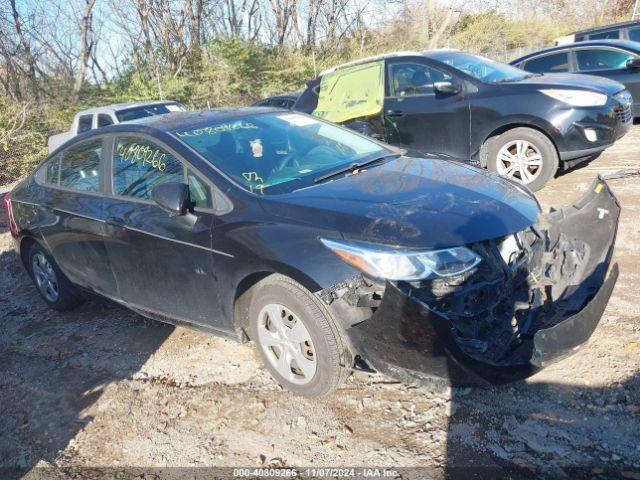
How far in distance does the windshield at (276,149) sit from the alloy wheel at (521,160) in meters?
2.71

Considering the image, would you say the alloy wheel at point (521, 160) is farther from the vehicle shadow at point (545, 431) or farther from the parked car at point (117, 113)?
the parked car at point (117, 113)

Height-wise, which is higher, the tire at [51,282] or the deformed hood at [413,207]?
the deformed hood at [413,207]

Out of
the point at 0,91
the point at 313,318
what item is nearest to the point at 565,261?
the point at 313,318

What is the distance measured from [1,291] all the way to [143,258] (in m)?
3.06

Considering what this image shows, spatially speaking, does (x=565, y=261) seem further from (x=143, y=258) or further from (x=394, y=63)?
(x=394, y=63)

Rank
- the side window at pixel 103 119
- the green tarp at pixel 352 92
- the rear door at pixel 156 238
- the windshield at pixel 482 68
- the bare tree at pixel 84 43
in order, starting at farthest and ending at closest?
the bare tree at pixel 84 43
the side window at pixel 103 119
the green tarp at pixel 352 92
the windshield at pixel 482 68
the rear door at pixel 156 238

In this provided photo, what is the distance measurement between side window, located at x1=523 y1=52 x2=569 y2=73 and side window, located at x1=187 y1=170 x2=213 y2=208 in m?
8.21

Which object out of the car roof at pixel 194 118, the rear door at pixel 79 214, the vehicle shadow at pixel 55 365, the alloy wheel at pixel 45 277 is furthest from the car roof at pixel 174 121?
the vehicle shadow at pixel 55 365

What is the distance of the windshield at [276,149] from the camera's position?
3.30 meters

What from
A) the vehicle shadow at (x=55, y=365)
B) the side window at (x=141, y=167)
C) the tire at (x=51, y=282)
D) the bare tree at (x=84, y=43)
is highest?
the bare tree at (x=84, y=43)

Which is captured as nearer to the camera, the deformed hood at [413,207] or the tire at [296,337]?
the deformed hood at [413,207]

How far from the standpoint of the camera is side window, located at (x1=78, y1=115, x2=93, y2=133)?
11875mm

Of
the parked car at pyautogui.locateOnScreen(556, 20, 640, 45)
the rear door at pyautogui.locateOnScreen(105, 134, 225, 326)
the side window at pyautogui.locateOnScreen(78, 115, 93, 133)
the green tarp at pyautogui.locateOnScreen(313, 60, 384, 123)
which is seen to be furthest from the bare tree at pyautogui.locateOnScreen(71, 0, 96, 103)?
the rear door at pyautogui.locateOnScreen(105, 134, 225, 326)

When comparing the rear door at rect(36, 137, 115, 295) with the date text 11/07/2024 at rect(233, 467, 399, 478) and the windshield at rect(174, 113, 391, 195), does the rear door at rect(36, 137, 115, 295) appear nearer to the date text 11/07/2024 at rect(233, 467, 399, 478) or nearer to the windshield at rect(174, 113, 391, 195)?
the windshield at rect(174, 113, 391, 195)
